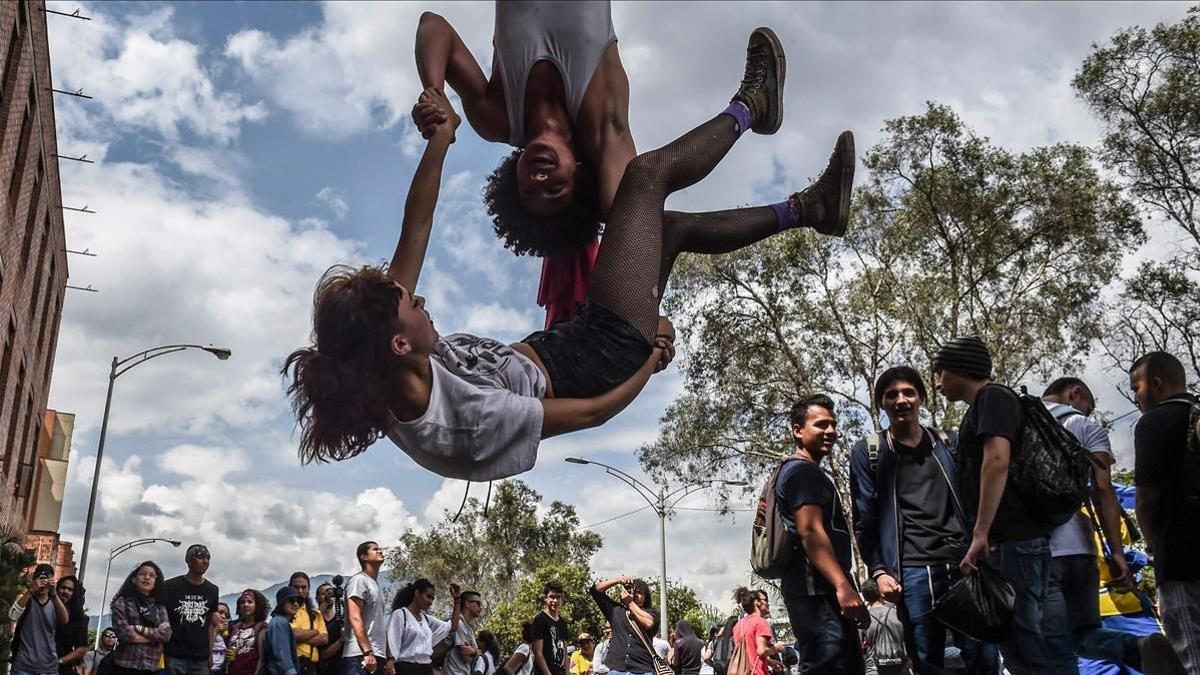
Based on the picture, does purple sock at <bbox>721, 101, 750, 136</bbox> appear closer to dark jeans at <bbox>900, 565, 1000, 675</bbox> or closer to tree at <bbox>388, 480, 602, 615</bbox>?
dark jeans at <bbox>900, 565, 1000, 675</bbox>

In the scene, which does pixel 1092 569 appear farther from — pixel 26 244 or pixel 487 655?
pixel 26 244

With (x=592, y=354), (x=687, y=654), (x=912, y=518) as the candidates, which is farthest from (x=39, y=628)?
(x=592, y=354)

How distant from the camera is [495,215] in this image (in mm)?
3584

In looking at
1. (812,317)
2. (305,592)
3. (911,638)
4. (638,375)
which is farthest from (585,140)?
(812,317)

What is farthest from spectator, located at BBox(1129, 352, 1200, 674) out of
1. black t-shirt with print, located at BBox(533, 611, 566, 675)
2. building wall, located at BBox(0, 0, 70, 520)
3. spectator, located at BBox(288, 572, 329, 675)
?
building wall, located at BBox(0, 0, 70, 520)

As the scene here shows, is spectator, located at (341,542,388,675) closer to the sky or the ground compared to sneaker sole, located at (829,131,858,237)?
closer to the ground

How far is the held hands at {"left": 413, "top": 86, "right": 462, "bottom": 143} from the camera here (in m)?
3.12

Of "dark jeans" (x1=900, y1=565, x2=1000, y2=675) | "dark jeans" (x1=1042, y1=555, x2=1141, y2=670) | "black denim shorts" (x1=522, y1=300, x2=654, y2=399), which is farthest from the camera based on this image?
"dark jeans" (x1=1042, y1=555, x2=1141, y2=670)

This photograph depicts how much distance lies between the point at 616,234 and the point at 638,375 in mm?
462

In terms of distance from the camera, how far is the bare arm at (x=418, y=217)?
9.79 ft

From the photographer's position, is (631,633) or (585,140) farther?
(631,633)

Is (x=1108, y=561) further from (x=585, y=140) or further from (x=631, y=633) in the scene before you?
(x=631, y=633)

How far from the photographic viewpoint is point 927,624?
4.68 meters

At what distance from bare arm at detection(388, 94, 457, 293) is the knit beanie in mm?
2774
